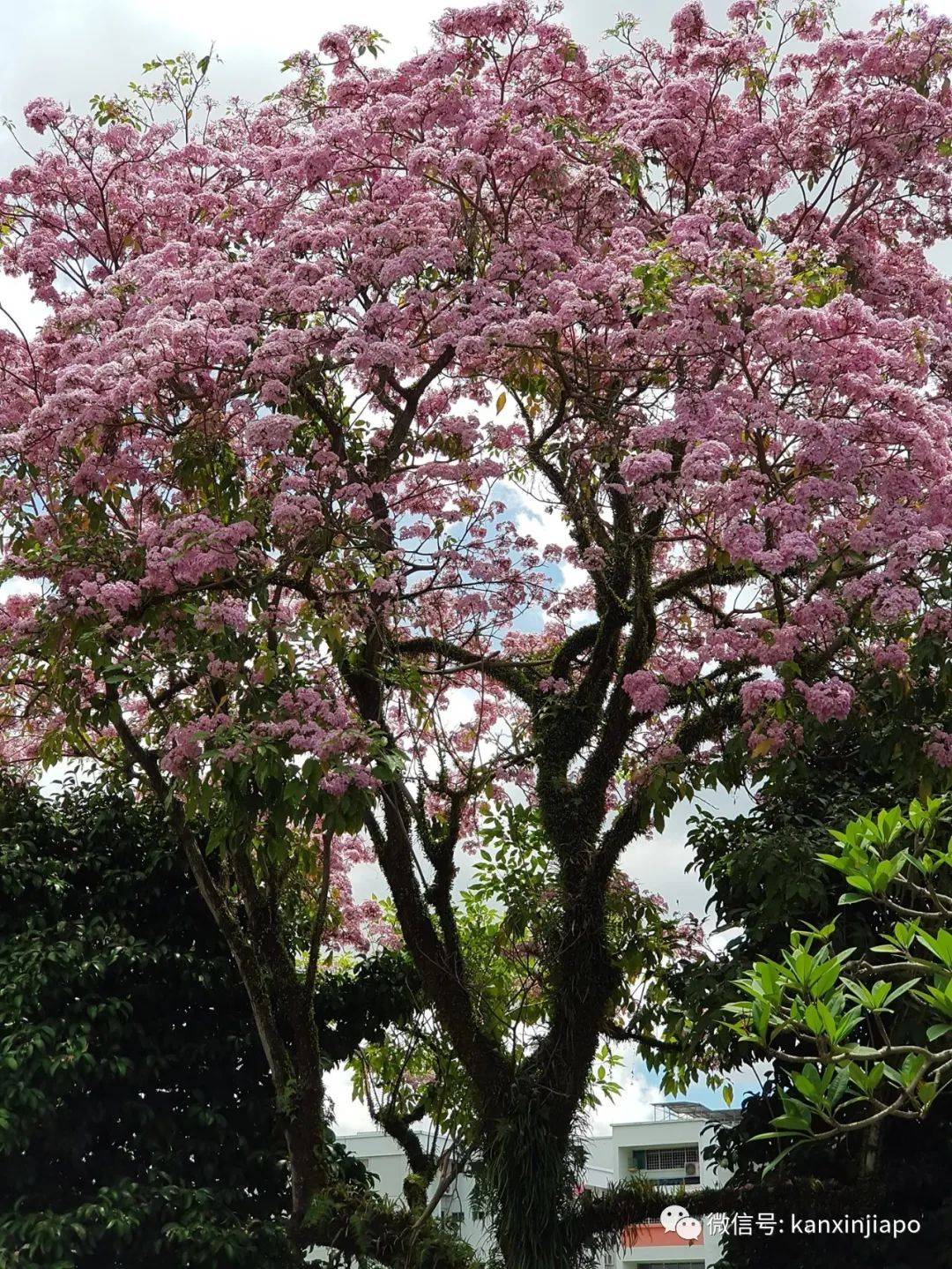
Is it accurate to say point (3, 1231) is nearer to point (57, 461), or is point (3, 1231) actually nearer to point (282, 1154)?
point (282, 1154)

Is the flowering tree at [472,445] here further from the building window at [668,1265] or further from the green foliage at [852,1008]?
the building window at [668,1265]

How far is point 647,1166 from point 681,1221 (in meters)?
15.8

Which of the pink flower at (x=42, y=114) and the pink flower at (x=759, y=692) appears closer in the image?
the pink flower at (x=759, y=692)

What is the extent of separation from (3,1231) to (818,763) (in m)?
4.54

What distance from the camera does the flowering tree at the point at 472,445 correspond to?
5516 millimetres

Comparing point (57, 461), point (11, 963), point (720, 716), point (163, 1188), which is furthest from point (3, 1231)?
point (720, 716)

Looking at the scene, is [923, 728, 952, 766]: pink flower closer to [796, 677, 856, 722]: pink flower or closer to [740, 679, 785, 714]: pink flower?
[796, 677, 856, 722]: pink flower

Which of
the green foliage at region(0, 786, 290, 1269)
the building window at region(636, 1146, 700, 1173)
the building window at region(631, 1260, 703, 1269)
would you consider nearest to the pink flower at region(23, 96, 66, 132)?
the green foliage at region(0, 786, 290, 1269)

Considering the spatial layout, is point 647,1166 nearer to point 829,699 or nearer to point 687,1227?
point 687,1227

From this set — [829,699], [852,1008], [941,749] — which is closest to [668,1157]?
[941,749]

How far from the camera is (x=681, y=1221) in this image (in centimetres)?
679

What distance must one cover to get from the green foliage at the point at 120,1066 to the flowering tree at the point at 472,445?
296mm

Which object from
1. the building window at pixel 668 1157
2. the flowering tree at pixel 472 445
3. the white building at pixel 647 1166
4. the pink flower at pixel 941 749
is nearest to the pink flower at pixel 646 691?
the flowering tree at pixel 472 445

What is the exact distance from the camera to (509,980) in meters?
8.11
